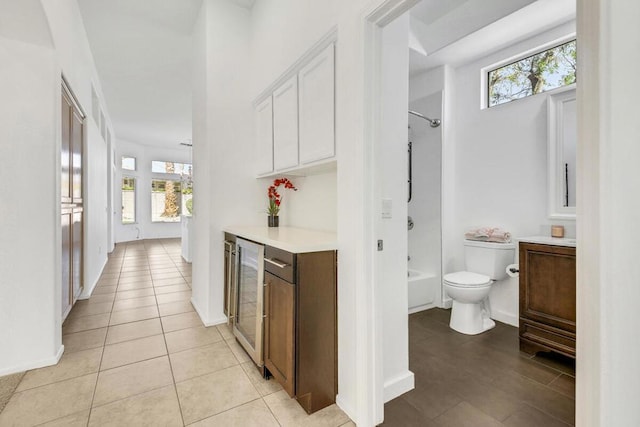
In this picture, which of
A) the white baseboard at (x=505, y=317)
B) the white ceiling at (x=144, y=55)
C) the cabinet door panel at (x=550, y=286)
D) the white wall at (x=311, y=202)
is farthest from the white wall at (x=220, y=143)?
the white baseboard at (x=505, y=317)

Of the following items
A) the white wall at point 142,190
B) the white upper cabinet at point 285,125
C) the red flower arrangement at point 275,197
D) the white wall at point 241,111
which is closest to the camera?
the white wall at point 241,111

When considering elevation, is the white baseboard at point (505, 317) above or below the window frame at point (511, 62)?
below

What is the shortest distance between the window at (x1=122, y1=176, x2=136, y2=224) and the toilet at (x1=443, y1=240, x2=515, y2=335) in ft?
31.1

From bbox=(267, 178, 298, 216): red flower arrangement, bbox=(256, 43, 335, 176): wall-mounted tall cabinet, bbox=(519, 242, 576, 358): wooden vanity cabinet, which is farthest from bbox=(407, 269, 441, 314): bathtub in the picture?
bbox=(256, 43, 335, 176): wall-mounted tall cabinet

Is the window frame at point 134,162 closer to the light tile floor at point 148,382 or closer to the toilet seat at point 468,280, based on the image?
the light tile floor at point 148,382

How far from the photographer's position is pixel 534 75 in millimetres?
2725

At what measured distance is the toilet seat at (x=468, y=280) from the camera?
2.56m

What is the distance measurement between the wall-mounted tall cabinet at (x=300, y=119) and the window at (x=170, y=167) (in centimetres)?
809

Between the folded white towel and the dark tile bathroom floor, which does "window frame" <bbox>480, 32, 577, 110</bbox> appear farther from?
the dark tile bathroom floor

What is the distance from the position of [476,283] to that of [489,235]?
0.60 metres

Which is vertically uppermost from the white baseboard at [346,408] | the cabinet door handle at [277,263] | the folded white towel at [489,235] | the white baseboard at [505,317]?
the folded white towel at [489,235]

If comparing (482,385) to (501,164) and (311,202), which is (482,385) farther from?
(501,164)

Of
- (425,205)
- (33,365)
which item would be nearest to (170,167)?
(33,365)

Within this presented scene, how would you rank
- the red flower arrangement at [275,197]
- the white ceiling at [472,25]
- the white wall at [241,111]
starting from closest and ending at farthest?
the white wall at [241,111] → the white ceiling at [472,25] → the red flower arrangement at [275,197]
